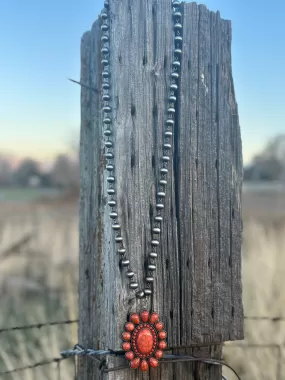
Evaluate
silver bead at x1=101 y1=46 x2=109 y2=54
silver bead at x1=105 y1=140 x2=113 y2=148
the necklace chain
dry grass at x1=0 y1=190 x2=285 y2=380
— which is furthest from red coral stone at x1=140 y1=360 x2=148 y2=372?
dry grass at x1=0 y1=190 x2=285 y2=380

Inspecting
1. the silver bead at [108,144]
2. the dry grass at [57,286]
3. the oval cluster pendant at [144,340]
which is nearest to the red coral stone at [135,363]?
the oval cluster pendant at [144,340]

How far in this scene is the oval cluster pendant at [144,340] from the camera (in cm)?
105

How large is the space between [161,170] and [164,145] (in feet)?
0.17

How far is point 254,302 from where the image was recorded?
2703mm

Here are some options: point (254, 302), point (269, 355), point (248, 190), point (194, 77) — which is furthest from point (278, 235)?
point (194, 77)

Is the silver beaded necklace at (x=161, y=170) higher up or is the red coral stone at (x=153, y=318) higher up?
the silver beaded necklace at (x=161, y=170)

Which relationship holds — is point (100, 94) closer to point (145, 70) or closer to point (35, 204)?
point (145, 70)

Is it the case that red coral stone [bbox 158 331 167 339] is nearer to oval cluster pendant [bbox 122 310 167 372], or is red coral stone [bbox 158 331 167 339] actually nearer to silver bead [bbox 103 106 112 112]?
oval cluster pendant [bbox 122 310 167 372]

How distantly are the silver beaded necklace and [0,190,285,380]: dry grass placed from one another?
38.3 inches

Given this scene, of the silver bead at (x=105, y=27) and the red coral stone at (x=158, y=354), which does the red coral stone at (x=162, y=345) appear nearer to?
the red coral stone at (x=158, y=354)

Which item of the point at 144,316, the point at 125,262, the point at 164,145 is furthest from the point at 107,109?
the point at 144,316

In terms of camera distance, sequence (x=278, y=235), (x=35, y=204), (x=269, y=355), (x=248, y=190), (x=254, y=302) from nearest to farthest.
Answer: (x=269, y=355) → (x=254, y=302) → (x=278, y=235) → (x=35, y=204) → (x=248, y=190)

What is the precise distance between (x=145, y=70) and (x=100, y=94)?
0.11m

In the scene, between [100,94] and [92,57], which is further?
[92,57]
